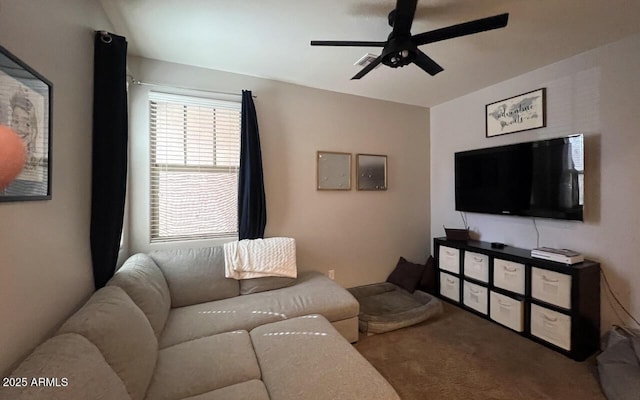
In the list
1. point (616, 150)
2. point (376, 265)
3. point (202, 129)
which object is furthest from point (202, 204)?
point (616, 150)

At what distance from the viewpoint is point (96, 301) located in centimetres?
123

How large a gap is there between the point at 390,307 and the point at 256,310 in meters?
1.56

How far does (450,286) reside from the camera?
2.99 m


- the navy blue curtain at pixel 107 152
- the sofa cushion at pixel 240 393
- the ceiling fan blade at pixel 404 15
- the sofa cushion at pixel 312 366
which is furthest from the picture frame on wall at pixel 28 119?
the ceiling fan blade at pixel 404 15

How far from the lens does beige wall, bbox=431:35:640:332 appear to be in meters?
1.95

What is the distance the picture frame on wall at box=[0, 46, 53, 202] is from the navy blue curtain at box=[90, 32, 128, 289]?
0.48 metres

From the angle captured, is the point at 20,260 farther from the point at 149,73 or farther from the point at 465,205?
the point at 465,205

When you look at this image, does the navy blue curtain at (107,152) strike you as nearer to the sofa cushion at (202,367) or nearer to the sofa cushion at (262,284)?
the sofa cushion at (202,367)

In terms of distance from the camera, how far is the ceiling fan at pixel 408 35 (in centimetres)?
139

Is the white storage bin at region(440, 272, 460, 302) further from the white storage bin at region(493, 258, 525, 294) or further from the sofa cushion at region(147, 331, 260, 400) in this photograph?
the sofa cushion at region(147, 331, 260, 400)

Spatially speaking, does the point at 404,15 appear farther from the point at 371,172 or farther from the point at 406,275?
the point at 406,275

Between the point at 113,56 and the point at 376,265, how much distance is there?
331cm

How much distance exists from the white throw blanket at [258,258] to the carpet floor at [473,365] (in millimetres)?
997

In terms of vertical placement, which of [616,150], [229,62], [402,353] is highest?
[229,62]
